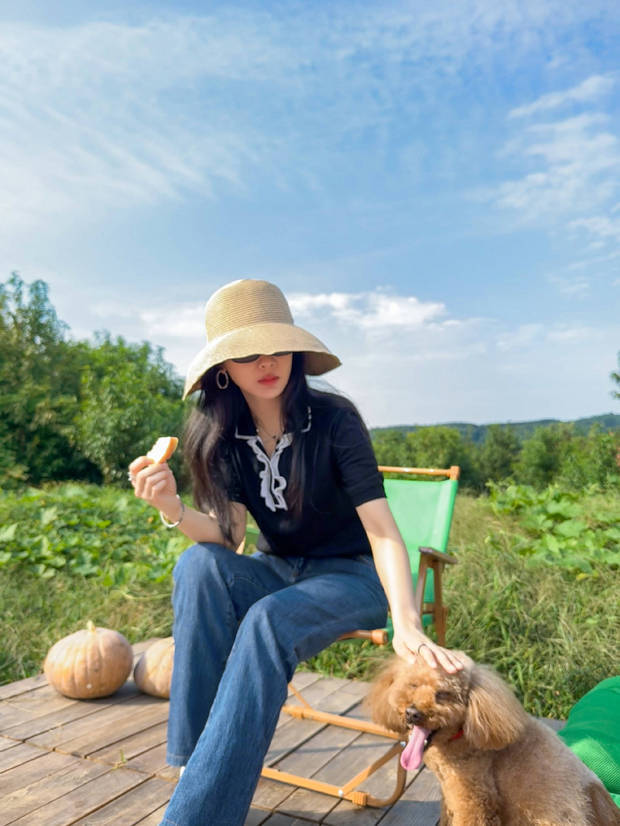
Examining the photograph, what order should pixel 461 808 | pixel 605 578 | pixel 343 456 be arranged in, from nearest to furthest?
pixel 461 808 → pixel 343 456 → pixel 605 578

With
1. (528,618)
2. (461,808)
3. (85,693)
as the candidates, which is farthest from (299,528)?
(528,618)

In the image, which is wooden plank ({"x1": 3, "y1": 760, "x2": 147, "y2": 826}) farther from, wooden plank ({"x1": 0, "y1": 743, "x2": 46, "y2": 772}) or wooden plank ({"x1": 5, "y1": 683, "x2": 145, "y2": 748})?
wooden plank ({"x1": 5, "y1": 683, "x2": 145, "y2": 748})

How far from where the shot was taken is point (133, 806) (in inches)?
81.9

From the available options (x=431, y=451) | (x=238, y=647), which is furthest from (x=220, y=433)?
(x=431, y=451)

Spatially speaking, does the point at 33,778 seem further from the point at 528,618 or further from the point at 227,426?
the point at 528,618

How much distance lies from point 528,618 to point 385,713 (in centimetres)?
210

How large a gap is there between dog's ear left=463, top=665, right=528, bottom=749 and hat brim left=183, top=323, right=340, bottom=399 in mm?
1120

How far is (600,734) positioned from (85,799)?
5.07ft

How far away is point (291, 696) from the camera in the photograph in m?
3.08

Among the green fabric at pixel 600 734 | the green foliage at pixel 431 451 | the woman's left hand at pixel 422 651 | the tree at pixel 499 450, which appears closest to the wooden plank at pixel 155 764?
the woman's left hand at pixel 422 651

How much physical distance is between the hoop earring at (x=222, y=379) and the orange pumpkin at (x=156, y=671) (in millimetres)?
1272

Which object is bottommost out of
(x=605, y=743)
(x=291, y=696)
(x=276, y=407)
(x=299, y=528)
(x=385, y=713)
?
(x=291, y=696)

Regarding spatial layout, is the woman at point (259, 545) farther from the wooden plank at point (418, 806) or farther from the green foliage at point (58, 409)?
the green foliage at point (58, 409)

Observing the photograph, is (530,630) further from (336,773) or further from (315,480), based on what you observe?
(315,480)
